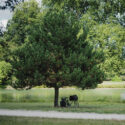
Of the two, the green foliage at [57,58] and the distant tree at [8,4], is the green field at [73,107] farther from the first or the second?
the distant tree at [8,4]

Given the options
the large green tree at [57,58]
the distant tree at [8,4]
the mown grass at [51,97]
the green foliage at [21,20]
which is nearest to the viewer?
the distant tree at [8,4]

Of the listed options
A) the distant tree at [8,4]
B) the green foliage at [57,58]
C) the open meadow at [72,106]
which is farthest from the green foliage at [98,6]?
the distant tree at [8,4]

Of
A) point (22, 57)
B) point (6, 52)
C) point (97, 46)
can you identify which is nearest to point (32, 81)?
point (22, 57)

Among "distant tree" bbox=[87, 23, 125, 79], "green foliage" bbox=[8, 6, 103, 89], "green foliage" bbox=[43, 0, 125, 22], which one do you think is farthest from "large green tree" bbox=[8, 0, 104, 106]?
"green foliage" bbox=[43, 0, 125, 22]

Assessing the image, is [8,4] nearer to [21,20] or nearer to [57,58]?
[57,58]

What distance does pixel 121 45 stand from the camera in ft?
101

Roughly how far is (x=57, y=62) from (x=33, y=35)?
228 centimetres

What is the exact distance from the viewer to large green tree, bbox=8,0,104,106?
17.0 m

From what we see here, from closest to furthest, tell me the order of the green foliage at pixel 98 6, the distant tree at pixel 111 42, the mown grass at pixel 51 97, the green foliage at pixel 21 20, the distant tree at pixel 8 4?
the distant tree at pixel 8 4, the mown grass at pixel 51 97, the distant tree at pixel 111 42, the green foliage at pixel 98 6, the green foliage at pixel 21 20

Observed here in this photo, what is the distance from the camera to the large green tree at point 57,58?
17.0 m

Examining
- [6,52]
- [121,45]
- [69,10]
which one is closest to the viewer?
[121,45]

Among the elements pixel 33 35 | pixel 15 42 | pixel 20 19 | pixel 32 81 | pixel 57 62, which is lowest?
pixel 32 81

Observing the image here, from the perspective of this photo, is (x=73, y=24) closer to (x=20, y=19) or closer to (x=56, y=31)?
(x=56, y=31)

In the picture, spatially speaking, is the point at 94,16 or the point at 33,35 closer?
the point at 33,35
